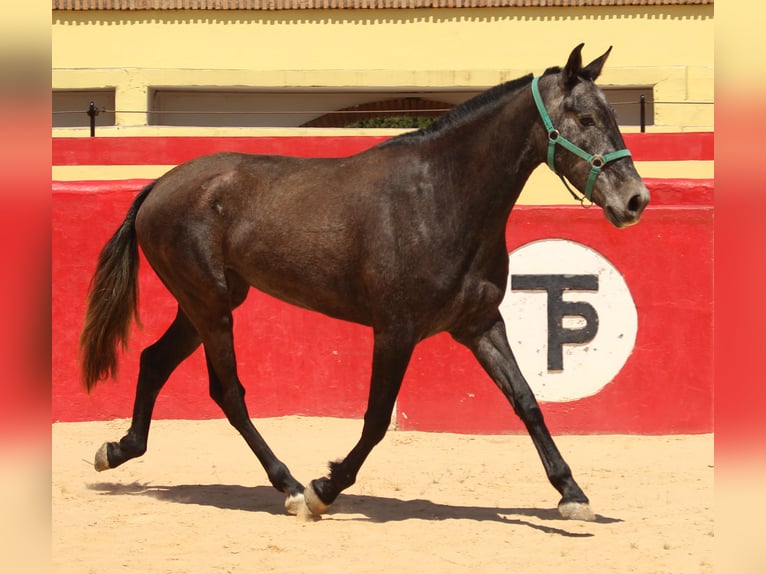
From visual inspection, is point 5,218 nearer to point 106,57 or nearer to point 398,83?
point 398,83

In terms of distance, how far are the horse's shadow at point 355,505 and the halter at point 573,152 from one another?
5.51 feet

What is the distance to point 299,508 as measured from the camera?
5852 mm

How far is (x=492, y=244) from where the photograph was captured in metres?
5.76

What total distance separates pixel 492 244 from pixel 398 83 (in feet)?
49.9

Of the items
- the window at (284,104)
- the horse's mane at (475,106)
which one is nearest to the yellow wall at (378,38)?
the window at (284,104)

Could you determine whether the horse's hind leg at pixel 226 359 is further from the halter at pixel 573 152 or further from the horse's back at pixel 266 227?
the halter at pixel 573 152

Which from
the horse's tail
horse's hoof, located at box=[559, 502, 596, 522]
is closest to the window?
the horse's tail

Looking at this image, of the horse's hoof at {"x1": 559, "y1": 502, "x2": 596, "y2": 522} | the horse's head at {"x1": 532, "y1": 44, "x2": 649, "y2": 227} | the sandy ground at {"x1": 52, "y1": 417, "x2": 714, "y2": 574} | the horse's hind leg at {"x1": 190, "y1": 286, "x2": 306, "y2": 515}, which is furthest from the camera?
the horse's hind leg at {"x1": 190, "y1": 286, "x2": 306, "y2": 515}

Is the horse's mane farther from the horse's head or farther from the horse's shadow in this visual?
the horse's shadow

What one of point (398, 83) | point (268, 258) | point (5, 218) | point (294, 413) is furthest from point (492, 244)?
point (398, 83)

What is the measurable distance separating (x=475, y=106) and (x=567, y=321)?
2.85 meters

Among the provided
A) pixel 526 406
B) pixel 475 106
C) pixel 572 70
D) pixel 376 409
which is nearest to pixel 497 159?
pixel 475 106

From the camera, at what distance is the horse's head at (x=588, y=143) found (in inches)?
208

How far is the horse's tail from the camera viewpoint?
262 inches
